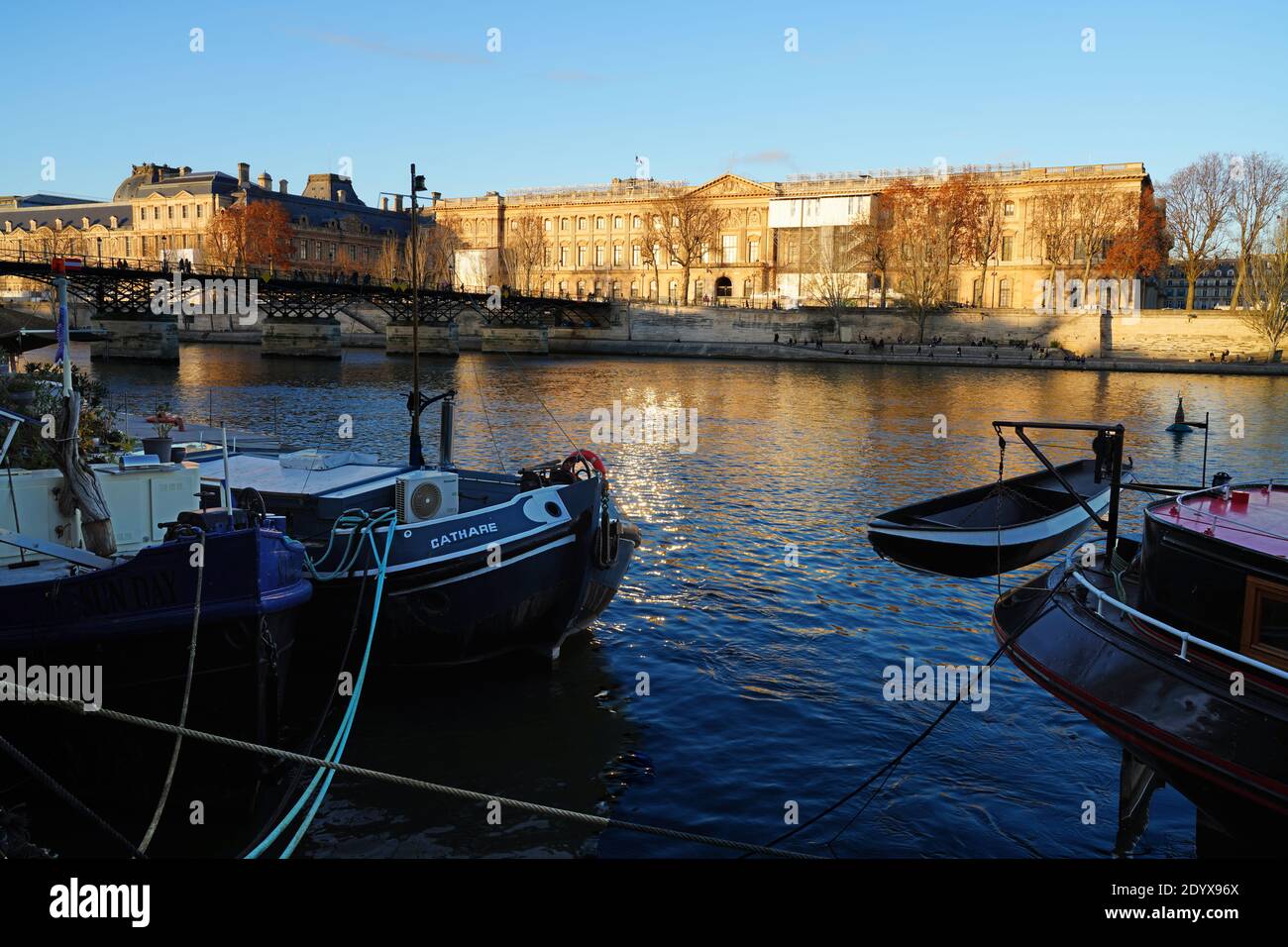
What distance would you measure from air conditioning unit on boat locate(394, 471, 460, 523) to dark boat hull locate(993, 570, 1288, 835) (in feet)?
22.6

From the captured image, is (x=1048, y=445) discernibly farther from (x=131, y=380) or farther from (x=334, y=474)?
(x=131, y=380)

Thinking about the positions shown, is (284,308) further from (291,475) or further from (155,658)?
(155,658)

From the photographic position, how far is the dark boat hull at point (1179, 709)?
7086 millimetres

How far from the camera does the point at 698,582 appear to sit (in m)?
17.5

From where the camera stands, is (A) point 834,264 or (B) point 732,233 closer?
(A) point 834,264

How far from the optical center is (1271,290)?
71.2m

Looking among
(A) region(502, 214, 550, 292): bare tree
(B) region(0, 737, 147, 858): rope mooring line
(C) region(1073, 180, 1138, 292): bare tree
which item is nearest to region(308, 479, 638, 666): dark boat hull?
(B) region(0, 737, 147, 858): rope mooring line

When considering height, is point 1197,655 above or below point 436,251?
below

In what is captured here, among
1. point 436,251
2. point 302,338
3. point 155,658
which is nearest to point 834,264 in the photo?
point 436,251

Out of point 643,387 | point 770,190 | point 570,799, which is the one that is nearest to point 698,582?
point 570,799

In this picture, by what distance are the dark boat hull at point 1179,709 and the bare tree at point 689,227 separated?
10145cm

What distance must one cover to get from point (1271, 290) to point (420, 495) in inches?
3002

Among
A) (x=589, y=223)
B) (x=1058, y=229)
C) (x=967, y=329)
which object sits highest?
(x=589, y=223)

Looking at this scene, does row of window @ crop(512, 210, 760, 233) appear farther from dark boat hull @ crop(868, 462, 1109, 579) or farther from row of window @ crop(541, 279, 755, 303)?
dark boat hull @ crop(868, 462, 1109, 579)
